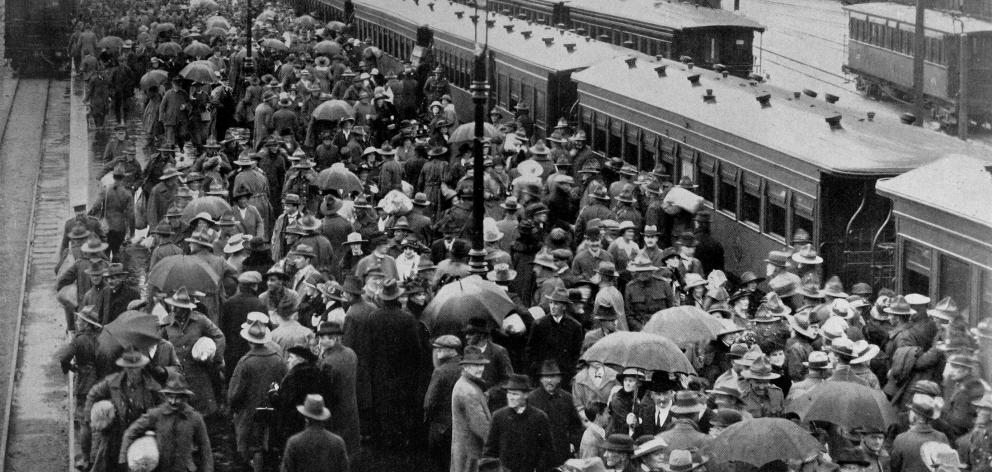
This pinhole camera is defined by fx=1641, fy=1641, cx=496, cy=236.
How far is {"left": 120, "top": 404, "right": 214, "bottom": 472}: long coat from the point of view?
10.1 metres

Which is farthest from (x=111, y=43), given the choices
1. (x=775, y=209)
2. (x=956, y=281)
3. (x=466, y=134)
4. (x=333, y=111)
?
(x=956, y=281)

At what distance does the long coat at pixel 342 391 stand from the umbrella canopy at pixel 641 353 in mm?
1739

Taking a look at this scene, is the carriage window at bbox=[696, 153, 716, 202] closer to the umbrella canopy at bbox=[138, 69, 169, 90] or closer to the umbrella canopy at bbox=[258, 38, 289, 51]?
the umbrella canopy at bbox=[138, 69, 169, 90]

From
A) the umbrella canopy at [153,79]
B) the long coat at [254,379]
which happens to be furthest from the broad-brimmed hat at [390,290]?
the umbrella canopy at [153,79]

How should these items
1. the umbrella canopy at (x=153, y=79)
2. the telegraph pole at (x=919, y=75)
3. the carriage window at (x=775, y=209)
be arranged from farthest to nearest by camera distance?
the telegraph pole at (x=919, y=75), the umbrella canopy at (x=153, y=79), the carriage window at (x=775, y=209)

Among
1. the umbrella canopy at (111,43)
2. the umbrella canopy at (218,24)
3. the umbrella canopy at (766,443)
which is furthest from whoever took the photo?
the umbrella canopy at (218,24)

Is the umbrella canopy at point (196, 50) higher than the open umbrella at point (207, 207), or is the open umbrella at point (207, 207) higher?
the open umbrella at point (207, 207)

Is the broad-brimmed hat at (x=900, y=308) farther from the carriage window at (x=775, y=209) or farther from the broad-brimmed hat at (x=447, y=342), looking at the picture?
the carriage window at (x=775, y=209)

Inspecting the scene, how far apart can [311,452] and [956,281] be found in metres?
6.41

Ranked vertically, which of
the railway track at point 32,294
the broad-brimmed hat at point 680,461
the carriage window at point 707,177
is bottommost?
the railway track at point 32,294

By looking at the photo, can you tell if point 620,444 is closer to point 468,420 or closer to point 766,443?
point 766,443

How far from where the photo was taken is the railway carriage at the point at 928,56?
35.5 metres

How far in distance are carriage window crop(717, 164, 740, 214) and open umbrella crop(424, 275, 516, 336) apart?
23.5 feet

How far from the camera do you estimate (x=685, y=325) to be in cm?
1204
